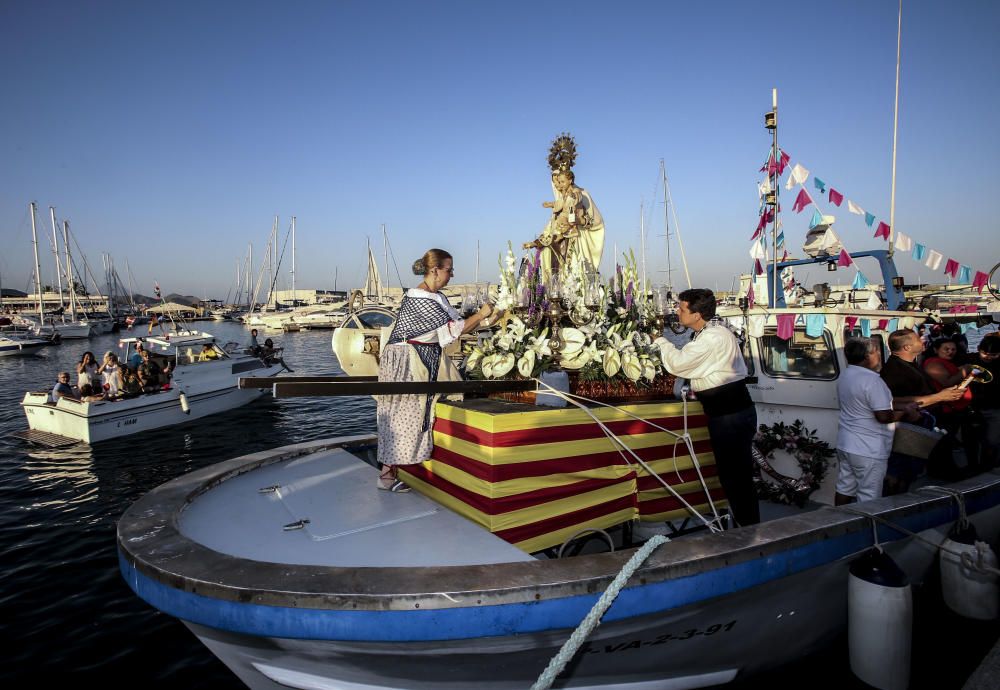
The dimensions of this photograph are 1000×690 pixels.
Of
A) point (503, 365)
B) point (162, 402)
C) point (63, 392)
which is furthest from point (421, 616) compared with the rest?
point (63, 392)

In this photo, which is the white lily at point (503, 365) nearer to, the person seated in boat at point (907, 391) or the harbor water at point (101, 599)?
the harbor water at point (101, 599)

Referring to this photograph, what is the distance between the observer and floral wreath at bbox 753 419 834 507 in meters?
5.05

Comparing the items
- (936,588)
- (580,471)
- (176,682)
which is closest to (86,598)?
(176,682)

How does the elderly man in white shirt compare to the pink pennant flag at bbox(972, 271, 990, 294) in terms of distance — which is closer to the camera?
the elderly man in white shirt

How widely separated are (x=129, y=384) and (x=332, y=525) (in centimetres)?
1595

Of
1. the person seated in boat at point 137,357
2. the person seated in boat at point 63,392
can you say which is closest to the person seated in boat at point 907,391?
the person seated in boat at point 63,392

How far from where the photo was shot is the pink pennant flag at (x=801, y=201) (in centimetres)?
887

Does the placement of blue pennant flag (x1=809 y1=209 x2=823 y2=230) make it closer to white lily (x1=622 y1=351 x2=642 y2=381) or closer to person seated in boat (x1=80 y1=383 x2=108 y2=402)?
white lily (x1=622 y1=351 x2=642 y2=381)

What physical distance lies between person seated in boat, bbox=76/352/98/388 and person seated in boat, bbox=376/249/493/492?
16.1 meters

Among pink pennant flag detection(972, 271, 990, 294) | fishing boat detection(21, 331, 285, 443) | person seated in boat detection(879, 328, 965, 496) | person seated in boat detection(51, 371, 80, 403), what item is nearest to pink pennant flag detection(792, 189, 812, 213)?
pink pennant flag detection(972, 271, 990, 294)

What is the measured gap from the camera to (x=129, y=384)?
1589 cm

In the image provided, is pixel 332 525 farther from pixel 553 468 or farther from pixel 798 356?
pixel 798 356

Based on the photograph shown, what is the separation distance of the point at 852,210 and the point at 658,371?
24.7 feet

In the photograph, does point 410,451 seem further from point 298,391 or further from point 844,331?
point 844,331
